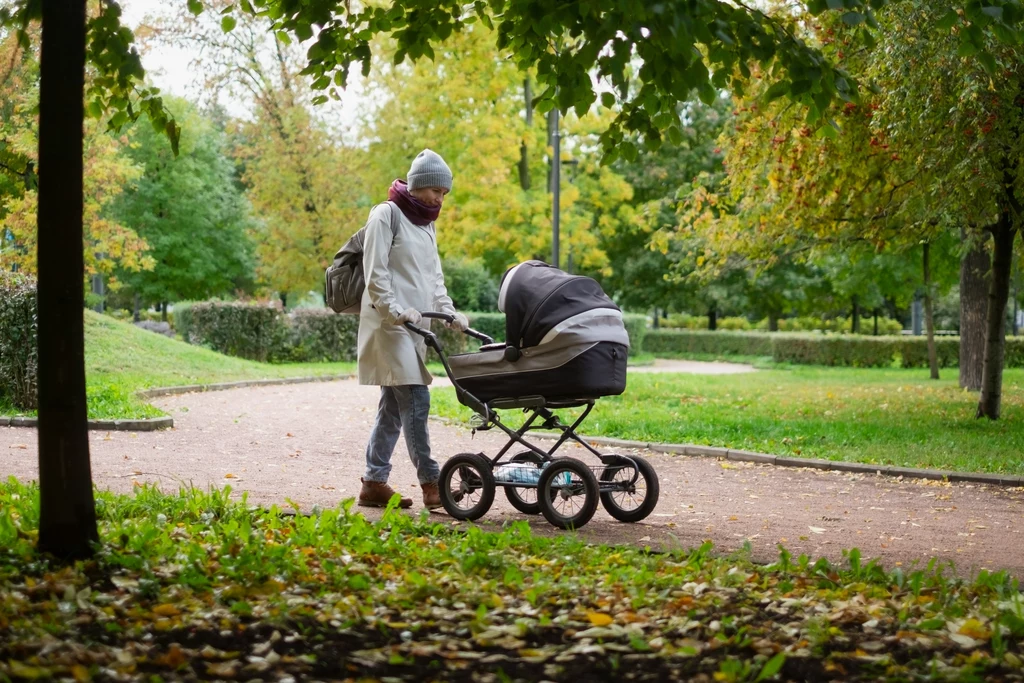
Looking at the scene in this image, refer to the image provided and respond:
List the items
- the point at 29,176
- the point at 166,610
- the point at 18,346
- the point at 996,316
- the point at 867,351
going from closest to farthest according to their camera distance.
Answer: the point at 166,610 < the point at 29,176 < the point at 18,346 < the point at 996,316 < the point at 867,351

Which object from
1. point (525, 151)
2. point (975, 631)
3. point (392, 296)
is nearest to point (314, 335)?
point (525, 151)

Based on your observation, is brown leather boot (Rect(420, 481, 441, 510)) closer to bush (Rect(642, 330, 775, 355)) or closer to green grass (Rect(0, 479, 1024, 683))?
green grass (Rect(0, 479, 1024, 683))

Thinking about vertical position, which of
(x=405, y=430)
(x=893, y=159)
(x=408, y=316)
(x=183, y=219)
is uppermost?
(x=183, y=219)

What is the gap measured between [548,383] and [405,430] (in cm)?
120

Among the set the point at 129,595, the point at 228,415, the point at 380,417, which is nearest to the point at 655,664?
the point at 129,595

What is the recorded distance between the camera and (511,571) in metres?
5.07

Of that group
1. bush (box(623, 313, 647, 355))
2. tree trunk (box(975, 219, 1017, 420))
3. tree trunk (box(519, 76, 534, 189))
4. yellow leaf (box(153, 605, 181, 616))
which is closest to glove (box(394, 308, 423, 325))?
yellow leaf (box(153, 605, 181, 616))

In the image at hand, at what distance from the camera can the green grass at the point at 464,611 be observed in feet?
12.9

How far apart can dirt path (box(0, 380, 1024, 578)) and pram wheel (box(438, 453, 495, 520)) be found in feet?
0.40

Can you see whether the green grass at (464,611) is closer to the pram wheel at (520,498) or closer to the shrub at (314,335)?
the pram wheel at (520,498)

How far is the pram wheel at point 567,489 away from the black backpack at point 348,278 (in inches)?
66.9

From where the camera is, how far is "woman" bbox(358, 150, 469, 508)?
689cm

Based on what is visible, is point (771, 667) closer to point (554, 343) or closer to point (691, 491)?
point (554, 343)

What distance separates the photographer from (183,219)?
136 feet
